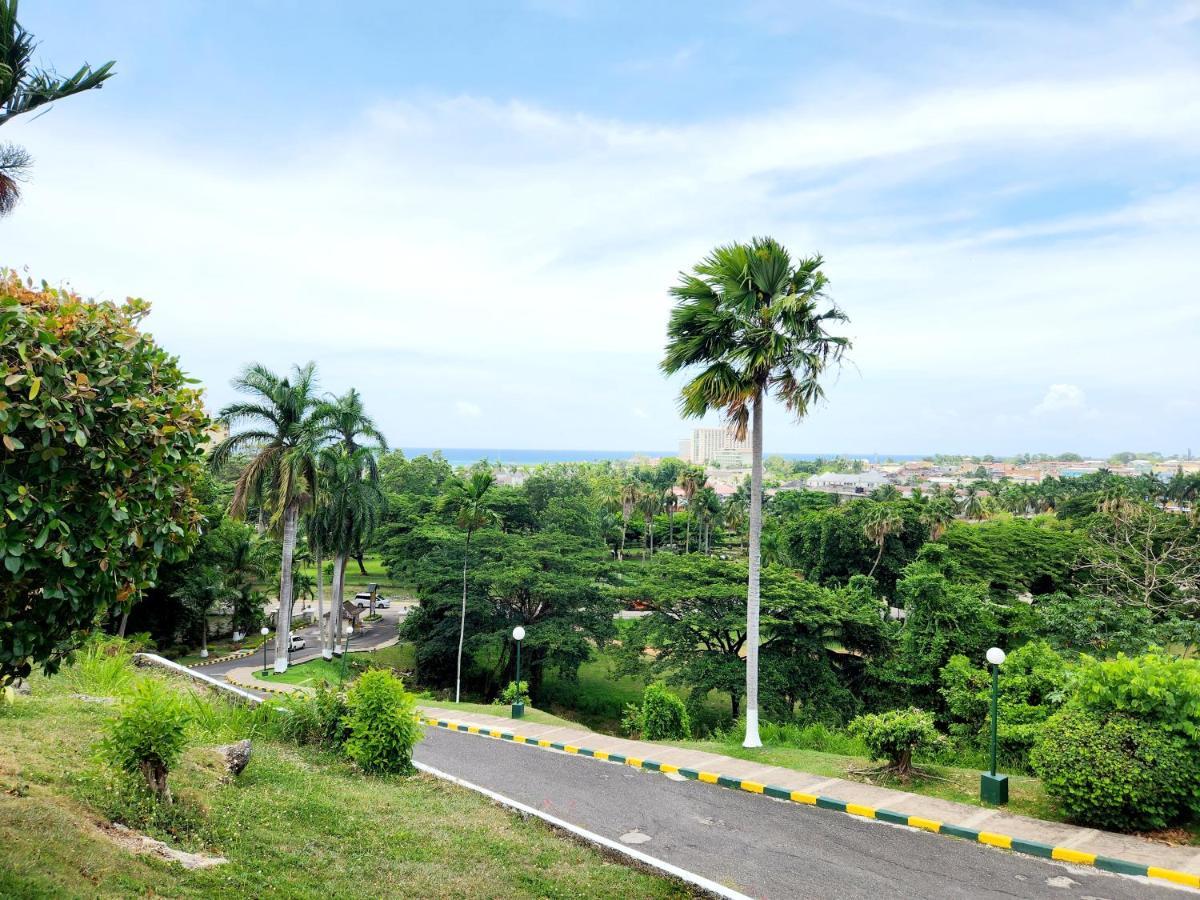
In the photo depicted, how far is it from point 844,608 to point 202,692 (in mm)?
17241

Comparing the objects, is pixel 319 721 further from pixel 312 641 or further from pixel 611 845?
pixel 312 641

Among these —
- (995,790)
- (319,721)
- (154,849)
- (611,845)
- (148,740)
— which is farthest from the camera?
(319,721)

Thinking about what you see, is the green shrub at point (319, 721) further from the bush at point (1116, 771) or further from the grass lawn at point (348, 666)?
the grass lawn at point (348, 666)

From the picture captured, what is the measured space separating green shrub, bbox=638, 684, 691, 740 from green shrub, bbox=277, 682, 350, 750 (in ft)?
22.9

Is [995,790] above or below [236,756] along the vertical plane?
below

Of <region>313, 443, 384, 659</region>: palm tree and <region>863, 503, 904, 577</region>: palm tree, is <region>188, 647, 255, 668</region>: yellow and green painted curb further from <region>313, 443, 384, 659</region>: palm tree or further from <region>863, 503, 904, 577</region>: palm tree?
<region>863, 503, 904, 577</region>: palm tree

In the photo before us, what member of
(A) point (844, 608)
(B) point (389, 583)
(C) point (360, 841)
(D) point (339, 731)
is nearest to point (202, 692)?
(D) point (339, 731)

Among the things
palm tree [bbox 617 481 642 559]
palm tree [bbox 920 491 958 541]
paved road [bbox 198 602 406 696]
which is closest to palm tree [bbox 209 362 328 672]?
paved road [bbox 198 602 406 696]

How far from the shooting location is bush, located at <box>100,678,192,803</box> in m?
6.88

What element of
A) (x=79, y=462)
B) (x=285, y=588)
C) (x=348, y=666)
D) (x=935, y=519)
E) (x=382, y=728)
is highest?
(x=79, y=462)

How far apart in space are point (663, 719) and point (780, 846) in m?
7.65

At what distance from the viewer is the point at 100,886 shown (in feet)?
16.8

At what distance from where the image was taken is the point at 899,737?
1083cm

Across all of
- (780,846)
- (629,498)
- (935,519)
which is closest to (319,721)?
(780,846)
